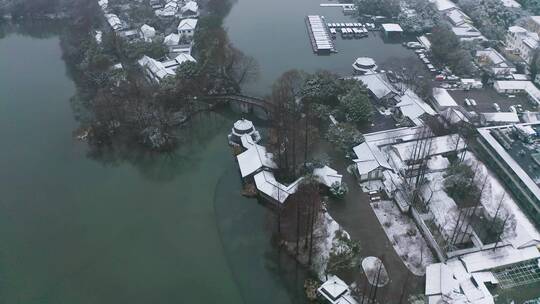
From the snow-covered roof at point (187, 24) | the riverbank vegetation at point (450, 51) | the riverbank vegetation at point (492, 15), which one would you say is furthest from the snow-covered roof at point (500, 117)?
the snow-covered roof at point (187, 24)

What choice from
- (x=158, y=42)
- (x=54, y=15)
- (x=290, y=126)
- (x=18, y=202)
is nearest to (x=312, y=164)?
(x=290, y=126)

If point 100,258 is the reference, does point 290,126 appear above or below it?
above

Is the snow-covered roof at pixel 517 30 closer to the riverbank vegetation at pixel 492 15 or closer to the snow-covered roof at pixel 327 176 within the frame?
the riverbank vegetation at pixel 492 15

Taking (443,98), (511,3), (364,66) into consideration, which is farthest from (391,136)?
(511,3)

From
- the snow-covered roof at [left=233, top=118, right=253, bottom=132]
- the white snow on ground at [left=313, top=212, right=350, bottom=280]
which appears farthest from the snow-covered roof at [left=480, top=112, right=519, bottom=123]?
the snow-covered roof at [left=233, top=118, right=253, bottom=132]

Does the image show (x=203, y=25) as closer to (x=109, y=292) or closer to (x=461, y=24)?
(x=461, y=24)

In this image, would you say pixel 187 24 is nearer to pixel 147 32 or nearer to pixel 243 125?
pixel 147 32

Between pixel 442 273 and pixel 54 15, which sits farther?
pixel 54 15
